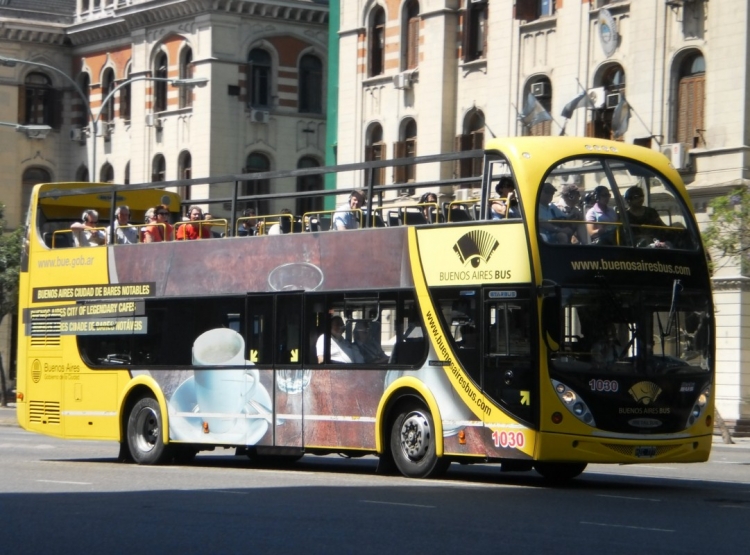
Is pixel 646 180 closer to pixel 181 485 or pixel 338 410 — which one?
pixel 338 410

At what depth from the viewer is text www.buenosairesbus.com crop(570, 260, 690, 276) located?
52.6 ft

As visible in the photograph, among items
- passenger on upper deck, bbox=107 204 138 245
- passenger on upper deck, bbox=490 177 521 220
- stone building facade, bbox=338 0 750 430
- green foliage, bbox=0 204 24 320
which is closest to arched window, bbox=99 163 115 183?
green foliage, bbox=0 204 24 320

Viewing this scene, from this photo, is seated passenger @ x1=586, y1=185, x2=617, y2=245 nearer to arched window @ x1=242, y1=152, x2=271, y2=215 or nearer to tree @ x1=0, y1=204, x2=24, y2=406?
tree @ x1=0, y1=204, x2=24, y2=406

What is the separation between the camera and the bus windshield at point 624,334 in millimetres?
15961

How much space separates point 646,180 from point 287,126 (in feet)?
122

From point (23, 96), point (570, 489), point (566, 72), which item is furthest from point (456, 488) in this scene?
point (23, 96)

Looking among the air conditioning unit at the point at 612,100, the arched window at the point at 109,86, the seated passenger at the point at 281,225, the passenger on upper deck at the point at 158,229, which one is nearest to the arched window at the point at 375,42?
the air conditioning unit at the point at 612,100

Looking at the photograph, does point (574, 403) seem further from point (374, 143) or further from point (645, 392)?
point (374, 143)

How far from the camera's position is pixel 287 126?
53562 millimetres

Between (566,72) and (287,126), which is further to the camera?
(287,126)

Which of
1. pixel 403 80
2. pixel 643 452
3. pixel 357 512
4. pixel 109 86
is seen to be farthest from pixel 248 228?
pixel 109 86

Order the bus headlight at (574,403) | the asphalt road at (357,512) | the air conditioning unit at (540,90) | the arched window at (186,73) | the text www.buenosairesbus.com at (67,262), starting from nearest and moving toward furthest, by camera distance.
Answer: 1. the asphalt road at (357,512)
2. the bus headlight at (574,403)
3. the text www.buenosairesbus.com at (67,262)
4. the air conditioning unit at (540,90)
5. the arched window at (186,73)

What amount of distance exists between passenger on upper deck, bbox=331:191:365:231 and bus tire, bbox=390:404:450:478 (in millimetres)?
2361

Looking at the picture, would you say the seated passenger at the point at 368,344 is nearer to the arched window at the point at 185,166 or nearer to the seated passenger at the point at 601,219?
the seated passenger at the point at 601,219
